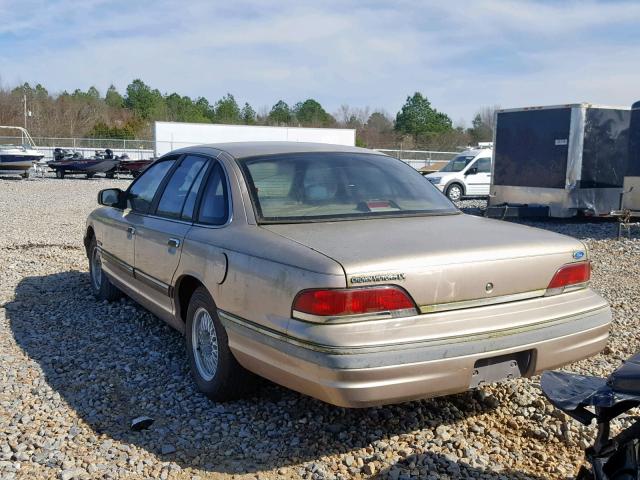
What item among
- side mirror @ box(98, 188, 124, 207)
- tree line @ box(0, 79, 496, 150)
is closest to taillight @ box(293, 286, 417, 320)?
side mirror @ box(98, 188, 124, 207)

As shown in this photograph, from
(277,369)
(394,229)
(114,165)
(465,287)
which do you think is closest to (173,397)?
(277,369)

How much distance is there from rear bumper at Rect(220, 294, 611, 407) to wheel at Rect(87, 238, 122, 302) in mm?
A: 3202

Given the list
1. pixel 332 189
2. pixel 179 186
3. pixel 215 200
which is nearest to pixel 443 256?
pixel 332 189

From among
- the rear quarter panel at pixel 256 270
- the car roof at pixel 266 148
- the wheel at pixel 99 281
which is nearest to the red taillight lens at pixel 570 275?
the rear quarter panel at pixel 256 270

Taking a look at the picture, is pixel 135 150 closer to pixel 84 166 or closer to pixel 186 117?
pixel 84 166

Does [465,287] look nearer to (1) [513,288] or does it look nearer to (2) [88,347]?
(1) [513,288]

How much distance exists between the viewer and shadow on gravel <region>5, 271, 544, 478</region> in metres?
3.42

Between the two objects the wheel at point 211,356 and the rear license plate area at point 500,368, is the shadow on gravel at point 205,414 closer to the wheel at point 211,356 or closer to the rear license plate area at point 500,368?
the wheel at point 211,356

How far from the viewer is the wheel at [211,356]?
381cm

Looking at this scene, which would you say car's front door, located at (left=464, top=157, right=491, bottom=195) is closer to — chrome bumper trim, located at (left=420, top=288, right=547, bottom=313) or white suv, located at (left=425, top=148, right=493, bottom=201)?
white suv, located at (left=425, top=148, right=493, bottom=201)

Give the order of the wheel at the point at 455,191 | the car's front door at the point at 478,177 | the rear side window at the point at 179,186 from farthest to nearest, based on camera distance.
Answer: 1. the car's front door at the point at 478,177
2. the wheel at the point at 455,191
3. the rear side window at the point at 179,186

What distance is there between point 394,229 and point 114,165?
28.6m

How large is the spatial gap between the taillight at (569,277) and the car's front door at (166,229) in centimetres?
230

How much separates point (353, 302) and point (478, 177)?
64.9 feet
